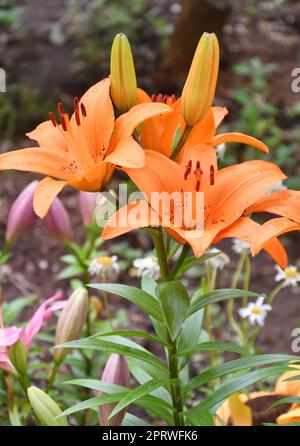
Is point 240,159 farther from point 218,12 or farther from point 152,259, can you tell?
point 152,259

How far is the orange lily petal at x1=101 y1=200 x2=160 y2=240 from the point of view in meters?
0.83

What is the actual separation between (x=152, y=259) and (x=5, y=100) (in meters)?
1.59

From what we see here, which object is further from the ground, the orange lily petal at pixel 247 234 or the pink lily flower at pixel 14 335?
the orange lily petal at pixel 247 234

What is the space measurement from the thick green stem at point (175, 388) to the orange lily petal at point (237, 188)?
22 centimetres

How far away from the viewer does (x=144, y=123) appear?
3.07 ft

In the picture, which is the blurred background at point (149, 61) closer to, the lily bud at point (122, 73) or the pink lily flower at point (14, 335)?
the pink lily flower at point (14, 335)

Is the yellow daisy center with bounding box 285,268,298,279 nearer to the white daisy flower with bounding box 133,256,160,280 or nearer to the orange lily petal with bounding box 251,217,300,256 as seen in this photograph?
the white daisy flower with bounding box 133,256,160,280

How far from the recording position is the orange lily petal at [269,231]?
2.71 ft

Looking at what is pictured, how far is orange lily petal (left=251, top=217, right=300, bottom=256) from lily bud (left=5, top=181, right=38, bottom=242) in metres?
0.60

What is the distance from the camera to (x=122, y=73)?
0.90 metres

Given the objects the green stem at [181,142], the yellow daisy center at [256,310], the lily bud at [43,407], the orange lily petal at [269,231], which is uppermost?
the green stem at [181,142]

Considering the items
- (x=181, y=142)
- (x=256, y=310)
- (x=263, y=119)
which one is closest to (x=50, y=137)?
(x=181, y=142)

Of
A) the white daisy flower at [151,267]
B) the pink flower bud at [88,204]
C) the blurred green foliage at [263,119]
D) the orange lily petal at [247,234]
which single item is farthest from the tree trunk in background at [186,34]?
the orange lily petal at [247,234]
